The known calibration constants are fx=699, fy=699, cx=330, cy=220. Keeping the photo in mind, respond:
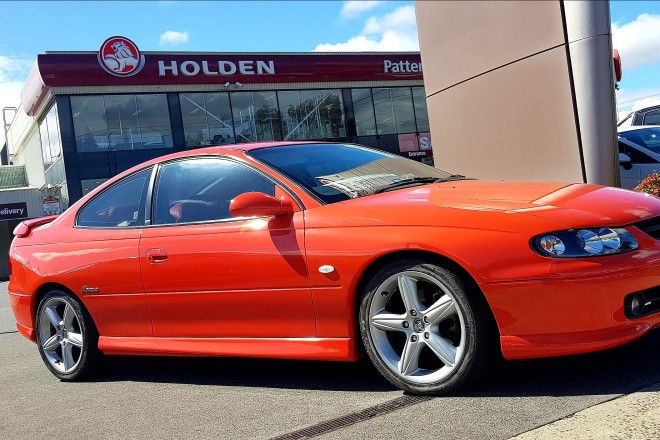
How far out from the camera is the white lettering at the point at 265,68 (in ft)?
101

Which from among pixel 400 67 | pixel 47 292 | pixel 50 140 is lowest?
pixel 47 292

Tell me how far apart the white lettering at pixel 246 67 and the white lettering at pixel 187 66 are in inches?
76.2

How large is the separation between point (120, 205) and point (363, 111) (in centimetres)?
2917

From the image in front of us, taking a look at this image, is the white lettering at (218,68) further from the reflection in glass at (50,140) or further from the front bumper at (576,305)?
the front bumper at (576,305)

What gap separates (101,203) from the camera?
5.10m

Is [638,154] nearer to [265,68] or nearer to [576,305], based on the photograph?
[576,305]

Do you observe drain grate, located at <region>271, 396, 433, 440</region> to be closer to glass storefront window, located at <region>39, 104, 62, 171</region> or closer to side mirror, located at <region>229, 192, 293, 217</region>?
side mirror, located at <region>229, 192, 293, 217</region>

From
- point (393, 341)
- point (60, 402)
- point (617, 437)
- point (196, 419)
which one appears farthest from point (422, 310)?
point (60, 402)

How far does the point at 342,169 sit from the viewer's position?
435 centimetres

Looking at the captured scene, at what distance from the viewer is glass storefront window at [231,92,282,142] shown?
30.9 metres

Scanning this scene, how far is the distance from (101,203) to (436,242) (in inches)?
111

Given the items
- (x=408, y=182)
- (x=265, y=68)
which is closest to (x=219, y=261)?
(x=408, y=182)

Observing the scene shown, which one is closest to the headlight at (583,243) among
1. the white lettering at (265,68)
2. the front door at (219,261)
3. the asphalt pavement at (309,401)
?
the asphalt pavement at (309,401)

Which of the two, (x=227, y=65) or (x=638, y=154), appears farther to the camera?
(x=227, y=65)
